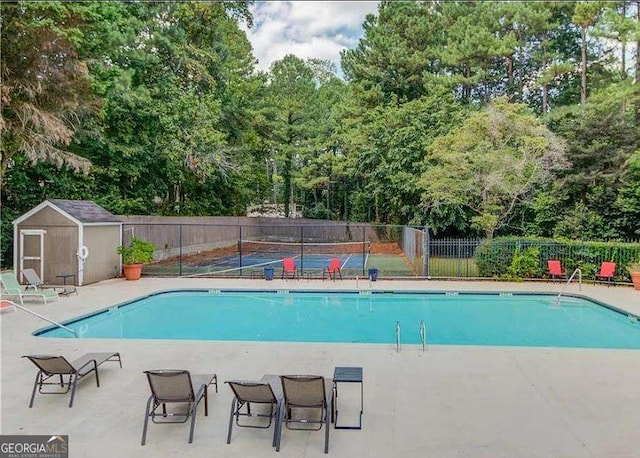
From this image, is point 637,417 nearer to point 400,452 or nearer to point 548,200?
point 400,452

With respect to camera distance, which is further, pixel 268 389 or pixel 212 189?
pixel 212 189

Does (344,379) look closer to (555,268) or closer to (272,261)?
(555,268)

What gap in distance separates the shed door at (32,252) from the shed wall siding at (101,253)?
1.21 metres

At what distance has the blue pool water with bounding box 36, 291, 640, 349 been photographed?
30.8ft

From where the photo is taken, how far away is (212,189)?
29.5 meters

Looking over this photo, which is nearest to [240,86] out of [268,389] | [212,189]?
[212,189]

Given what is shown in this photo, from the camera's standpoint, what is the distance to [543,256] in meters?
14.1

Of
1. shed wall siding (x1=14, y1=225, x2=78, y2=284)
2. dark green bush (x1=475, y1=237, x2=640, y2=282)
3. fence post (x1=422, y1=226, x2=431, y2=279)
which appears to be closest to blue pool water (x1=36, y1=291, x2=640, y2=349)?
dark green bush (x1=475, y1=237, x2=640, y2=282)

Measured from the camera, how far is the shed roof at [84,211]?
522 inches

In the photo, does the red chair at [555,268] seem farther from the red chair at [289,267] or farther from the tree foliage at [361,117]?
the red chair at [289,267]

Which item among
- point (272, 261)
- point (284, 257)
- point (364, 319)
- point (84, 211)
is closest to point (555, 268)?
point (364, 319)

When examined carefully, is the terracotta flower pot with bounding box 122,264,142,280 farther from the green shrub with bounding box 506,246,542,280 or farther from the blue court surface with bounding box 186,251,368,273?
the green shrub with bounding box 506,246,542,280

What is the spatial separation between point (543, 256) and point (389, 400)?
10788 millimetres

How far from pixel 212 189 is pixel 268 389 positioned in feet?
86.4
